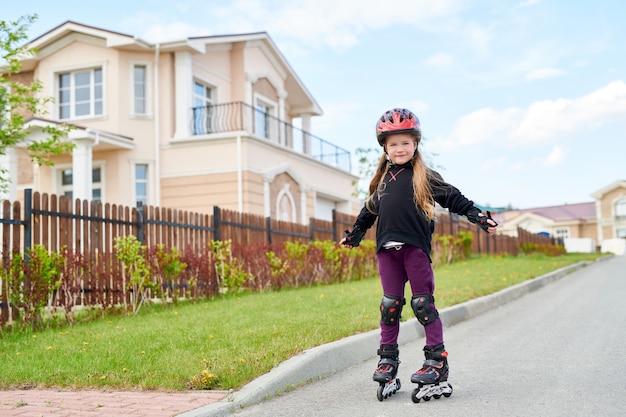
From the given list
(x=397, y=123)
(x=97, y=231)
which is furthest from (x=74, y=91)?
(x=397, y=123)

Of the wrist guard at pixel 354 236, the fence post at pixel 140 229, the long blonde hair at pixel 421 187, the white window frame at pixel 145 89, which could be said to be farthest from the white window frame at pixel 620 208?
the long blonde hair at pixel 421 187

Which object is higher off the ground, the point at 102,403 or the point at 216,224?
the point at 216,224

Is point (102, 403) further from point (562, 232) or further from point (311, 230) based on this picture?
point (562, 232)

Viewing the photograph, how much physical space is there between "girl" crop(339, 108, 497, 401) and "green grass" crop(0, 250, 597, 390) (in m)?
1.09

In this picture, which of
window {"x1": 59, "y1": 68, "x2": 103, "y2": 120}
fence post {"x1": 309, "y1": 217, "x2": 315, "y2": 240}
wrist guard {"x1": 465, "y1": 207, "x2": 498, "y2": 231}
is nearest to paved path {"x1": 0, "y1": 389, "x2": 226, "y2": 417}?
wrist guard {"x1": 465, "y1": 207, "x2": 498, "y2": 231}

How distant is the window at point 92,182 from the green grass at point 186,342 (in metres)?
11.6

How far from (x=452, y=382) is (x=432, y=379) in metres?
0.66

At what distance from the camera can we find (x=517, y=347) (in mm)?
6539

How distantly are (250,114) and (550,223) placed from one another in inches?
2071

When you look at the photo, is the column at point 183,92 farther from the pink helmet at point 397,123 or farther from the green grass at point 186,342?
the pink helmet at point 397,123

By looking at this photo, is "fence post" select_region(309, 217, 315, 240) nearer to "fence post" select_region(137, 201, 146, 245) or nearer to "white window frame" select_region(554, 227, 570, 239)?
"fence post" select_region(137, 201, 146, 245)

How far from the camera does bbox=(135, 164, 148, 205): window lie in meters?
20.8

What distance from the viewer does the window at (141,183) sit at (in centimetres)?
2079

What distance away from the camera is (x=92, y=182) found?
20750 mm
